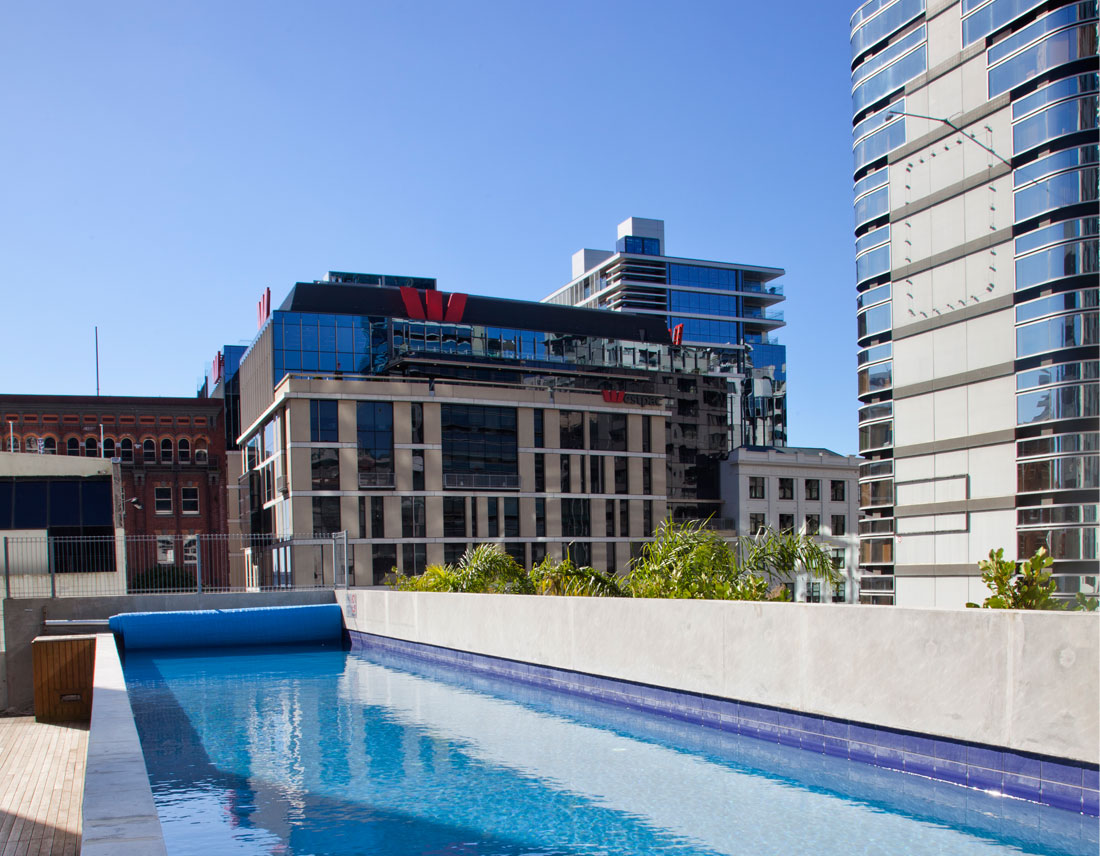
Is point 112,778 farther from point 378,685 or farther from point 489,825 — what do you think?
point 378,685

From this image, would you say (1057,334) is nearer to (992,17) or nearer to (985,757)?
(992,17)

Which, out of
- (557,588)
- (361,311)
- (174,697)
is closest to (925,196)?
(557,588)

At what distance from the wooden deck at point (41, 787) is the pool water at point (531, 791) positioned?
31.8 inches

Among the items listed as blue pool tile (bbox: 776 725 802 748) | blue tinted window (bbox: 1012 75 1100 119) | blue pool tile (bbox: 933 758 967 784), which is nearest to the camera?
blue pool tile (bbox: 933 758 967 784)

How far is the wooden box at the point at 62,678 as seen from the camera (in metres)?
16.2

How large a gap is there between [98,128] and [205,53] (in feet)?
7.85

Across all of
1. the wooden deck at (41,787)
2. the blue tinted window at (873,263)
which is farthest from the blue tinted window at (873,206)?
the wooden deck at (41,787)

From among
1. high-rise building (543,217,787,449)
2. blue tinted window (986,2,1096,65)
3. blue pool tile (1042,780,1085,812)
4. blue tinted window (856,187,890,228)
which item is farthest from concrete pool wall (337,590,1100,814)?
high-rise building (543,217,787,449)

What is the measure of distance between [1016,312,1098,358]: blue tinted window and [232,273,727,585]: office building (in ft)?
142

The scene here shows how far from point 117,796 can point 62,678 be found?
12.2 m

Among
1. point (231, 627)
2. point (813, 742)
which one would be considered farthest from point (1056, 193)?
point (231, 627)

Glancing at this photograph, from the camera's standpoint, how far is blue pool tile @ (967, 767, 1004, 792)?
763 cm

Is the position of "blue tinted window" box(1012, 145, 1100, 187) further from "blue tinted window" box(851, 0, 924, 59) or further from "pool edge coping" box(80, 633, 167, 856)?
"pool edge coping" box(80, 633, 167, 856)

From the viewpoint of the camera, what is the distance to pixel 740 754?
10.1 meters
